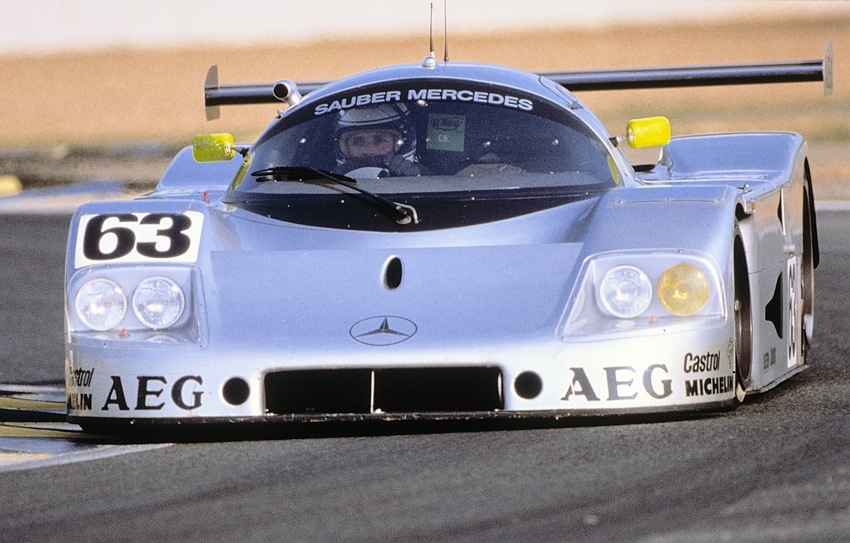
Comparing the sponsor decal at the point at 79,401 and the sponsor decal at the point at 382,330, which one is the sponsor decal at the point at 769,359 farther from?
the sponsor decal at the point at 79,401

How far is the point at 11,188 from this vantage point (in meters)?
19.6

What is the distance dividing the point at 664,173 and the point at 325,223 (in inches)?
80.4

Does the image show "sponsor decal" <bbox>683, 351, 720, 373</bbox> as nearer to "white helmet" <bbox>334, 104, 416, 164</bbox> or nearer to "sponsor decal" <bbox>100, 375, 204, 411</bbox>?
"sponsor decal" <bbox>100, 375, 204, 411</bbox>

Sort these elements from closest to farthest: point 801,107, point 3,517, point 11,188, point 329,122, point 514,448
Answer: point 3,517 < point 514,448 < point 329,122 < point 11,188 < point 801,107

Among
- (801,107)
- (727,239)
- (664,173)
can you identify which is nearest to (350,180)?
(727,239)

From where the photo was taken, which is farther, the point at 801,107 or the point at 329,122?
the point at 801,107

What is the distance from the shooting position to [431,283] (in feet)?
17.2

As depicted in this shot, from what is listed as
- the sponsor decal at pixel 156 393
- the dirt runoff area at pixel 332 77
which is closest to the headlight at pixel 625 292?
the sponsor decal at pixel 156 393

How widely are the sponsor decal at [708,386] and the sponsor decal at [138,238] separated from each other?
1.53 metres

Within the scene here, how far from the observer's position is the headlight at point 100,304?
535 centimetres

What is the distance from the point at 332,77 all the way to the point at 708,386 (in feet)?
158

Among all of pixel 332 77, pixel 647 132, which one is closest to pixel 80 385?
pixel 647 132

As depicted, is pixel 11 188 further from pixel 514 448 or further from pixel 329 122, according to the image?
pixel 514 448

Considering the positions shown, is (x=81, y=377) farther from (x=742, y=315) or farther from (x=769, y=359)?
(x=769, y=359)
